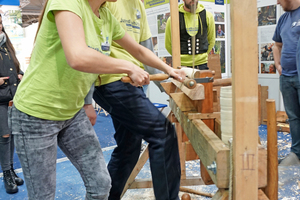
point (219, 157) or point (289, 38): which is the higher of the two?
point (289, 38)

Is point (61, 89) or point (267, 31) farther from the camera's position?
point (267, 31)

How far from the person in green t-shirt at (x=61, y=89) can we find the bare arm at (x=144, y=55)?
8.5 inches

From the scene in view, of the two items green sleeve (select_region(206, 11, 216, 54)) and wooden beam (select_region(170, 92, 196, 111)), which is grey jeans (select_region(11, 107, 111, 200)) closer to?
wooden beam (select_region(170, 92, 196, 111))

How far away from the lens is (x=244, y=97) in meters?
0.91

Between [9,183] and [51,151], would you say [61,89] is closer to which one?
[51,151]

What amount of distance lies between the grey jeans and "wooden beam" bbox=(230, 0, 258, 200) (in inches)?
27.1

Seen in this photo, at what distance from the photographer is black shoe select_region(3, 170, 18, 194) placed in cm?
251

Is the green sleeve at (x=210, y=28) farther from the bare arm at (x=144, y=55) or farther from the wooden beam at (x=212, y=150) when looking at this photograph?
the wooden beam at (x=212, y=150)

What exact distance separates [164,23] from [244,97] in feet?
13.6

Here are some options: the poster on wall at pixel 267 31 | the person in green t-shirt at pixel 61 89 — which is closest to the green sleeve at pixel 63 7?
the person in green t-shirt at pixel 61 89

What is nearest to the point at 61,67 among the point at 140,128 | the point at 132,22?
the point at 140,128

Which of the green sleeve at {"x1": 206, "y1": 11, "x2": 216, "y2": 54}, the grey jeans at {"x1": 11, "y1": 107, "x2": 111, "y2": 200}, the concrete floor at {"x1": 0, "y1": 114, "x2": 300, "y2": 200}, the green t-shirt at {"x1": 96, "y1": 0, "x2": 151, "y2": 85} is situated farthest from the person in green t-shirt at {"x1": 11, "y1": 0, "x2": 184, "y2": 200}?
the green sleeve at {"x1": 206, "y1": 11, "x2": 216, "y2": 54}

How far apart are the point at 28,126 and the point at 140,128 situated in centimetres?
59

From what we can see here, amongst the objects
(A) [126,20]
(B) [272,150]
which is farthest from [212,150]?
(A) [126,20]
